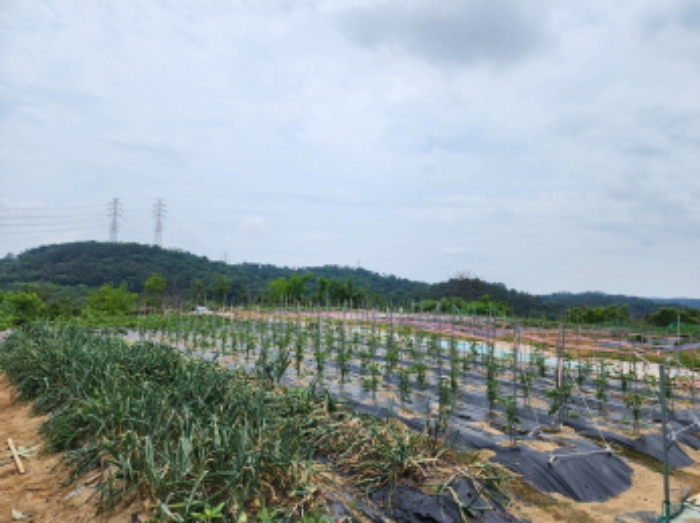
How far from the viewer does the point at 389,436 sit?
4.12 m

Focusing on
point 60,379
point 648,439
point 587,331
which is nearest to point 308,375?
point 60,379

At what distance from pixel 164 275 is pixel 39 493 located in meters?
45.7

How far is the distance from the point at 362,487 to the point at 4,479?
2966mm

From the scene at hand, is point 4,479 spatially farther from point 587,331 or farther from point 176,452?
point 587,331

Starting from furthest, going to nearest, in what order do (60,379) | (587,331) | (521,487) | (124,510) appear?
(587,331) → (60,379) → (521,487) → (124,510)

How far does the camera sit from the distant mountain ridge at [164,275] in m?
38.0

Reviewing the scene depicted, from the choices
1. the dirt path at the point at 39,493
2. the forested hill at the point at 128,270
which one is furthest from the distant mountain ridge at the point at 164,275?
the dirt path at the point at 39,493

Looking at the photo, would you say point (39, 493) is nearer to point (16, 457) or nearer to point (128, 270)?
point (16, 457)

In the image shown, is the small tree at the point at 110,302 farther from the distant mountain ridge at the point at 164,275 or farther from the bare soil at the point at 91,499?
the bare soil at the point at 91,499

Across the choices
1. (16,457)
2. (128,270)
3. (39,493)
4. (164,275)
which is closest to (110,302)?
(16,457)

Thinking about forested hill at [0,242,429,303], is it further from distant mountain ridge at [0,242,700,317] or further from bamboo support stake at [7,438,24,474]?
bamboo support stake at [7,438,24,474]

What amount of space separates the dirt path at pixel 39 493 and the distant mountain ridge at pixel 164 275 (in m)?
30.1

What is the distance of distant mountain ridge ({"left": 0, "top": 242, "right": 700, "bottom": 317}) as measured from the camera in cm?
3803

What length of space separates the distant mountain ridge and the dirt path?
3007 cm
